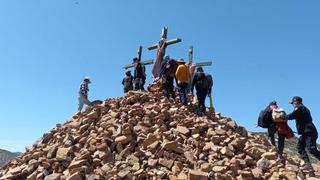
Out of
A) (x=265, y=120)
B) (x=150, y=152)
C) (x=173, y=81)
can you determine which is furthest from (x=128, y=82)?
(x=265, y=120)

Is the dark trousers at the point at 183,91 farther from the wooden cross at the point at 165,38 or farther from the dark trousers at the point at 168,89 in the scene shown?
the wooden cross at the point at 165,38

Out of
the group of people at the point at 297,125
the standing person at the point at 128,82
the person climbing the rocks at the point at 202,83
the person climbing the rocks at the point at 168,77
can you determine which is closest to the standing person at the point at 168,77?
the person climbing the rocks at the point at 168,77

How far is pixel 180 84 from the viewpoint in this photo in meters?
14.0

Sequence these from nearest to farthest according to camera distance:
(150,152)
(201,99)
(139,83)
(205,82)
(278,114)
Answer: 1. (150,152)
2. (278,114)
3. (205,82)
4. (201,99)
5. (139,83)

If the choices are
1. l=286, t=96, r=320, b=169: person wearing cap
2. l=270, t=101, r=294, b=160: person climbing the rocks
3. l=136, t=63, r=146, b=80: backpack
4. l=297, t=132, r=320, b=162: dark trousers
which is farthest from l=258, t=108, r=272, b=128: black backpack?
l=136, t=63, r=146, b=80: backpack

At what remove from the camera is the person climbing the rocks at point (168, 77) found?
14.7 metres

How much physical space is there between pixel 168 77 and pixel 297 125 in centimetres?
584

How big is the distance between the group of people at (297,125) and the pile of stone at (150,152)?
0.59 meters

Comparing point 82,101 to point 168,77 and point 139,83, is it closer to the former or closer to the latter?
point 139,83

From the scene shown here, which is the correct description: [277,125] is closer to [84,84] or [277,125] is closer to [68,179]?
[68,179]

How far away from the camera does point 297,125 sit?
35.1 ft

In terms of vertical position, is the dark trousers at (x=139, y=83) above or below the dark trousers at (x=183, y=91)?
above

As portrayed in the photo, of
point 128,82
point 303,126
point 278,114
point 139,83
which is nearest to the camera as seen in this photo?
point 303,126

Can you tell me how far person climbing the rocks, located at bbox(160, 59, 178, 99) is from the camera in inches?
579
